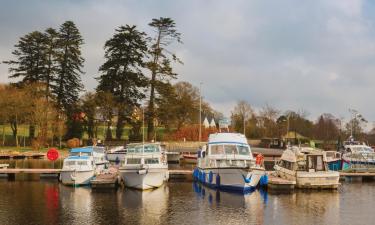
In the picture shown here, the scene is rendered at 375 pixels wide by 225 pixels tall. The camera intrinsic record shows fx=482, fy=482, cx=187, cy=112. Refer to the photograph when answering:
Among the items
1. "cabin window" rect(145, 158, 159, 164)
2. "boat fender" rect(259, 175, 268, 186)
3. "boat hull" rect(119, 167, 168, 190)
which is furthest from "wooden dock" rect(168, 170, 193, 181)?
"boat fender" rect(259, 175, 268, 186)

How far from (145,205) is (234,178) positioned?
29.0 feet

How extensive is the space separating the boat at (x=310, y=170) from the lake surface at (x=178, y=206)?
3.66ft

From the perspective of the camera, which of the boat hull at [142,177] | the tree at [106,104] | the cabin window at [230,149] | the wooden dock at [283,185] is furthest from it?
the tree at [106,104]

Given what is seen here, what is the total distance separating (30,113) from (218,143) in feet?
162

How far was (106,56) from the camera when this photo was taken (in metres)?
94.2

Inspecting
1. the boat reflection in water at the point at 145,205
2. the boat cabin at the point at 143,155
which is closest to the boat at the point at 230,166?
the boat reflection in water at the point at 145,205

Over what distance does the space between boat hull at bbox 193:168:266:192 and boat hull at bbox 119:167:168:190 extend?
178 inches

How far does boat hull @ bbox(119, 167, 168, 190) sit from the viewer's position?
40.3 meters

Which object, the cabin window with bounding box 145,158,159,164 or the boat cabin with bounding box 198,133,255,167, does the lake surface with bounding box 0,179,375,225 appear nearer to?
the cabin window with bounding box 145,158,159,164

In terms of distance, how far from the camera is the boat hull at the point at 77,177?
4309cm

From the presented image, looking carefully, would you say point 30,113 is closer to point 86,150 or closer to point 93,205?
point 86,150

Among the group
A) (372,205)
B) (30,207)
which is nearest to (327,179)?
(372,205)

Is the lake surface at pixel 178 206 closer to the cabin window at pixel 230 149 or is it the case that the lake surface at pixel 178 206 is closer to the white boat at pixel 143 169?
the white boat at pixel 143 169

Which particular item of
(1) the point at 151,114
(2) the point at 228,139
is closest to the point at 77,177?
(2) the point at 228,139
